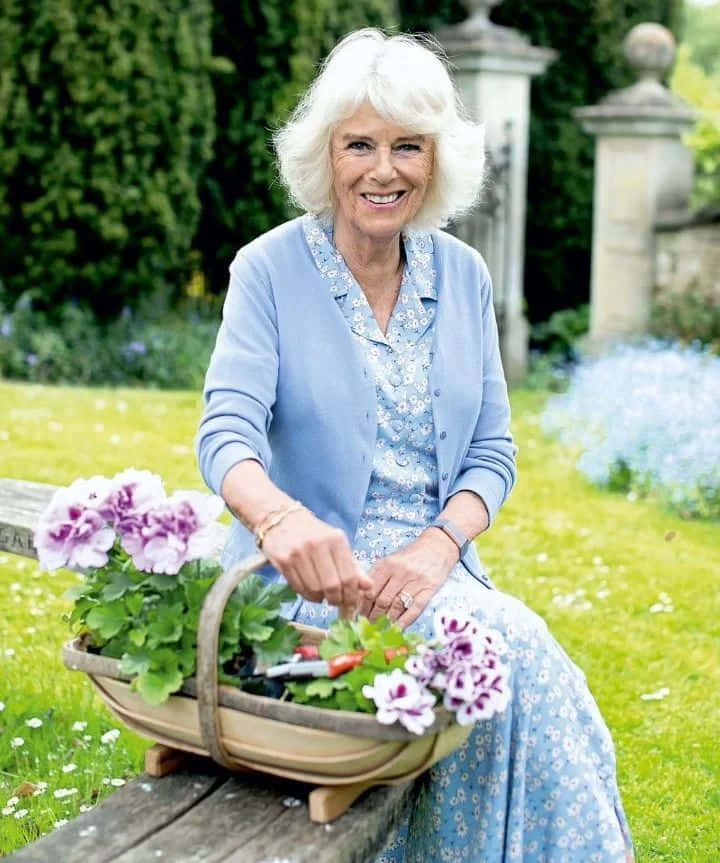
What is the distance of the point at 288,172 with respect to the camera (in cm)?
281

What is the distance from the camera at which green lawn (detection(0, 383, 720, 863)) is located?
3.31m

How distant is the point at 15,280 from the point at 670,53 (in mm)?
4288

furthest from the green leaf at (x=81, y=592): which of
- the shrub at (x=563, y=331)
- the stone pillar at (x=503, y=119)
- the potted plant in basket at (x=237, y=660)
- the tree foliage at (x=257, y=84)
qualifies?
the shrub at (x=563, y=331)

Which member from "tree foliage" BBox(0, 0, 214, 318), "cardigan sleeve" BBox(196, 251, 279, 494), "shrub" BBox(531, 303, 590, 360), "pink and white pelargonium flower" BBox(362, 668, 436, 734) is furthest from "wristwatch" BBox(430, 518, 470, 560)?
"shrub" BBox(531, 303, 590, 360)

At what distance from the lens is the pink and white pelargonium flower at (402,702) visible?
1997 millimetres

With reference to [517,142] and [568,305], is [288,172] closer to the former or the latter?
[517,142]

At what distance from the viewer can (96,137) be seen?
7957 mm

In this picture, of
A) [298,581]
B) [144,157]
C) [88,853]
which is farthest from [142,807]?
[144,157]

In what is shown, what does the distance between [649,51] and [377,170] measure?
696 centimetres

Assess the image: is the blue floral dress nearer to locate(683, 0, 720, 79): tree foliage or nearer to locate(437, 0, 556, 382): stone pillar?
locate(437, 0, 556, 382): stone pillar

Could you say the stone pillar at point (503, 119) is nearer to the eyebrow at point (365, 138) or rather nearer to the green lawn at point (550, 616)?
the green lawn at point (550, 616)

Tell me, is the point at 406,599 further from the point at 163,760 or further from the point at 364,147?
the point at 364,147

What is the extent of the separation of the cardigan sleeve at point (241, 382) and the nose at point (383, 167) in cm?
28

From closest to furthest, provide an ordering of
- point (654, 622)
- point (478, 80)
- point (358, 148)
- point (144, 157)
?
point (358, 148), point (654, 622), point (144, 157), point (478, 80)
